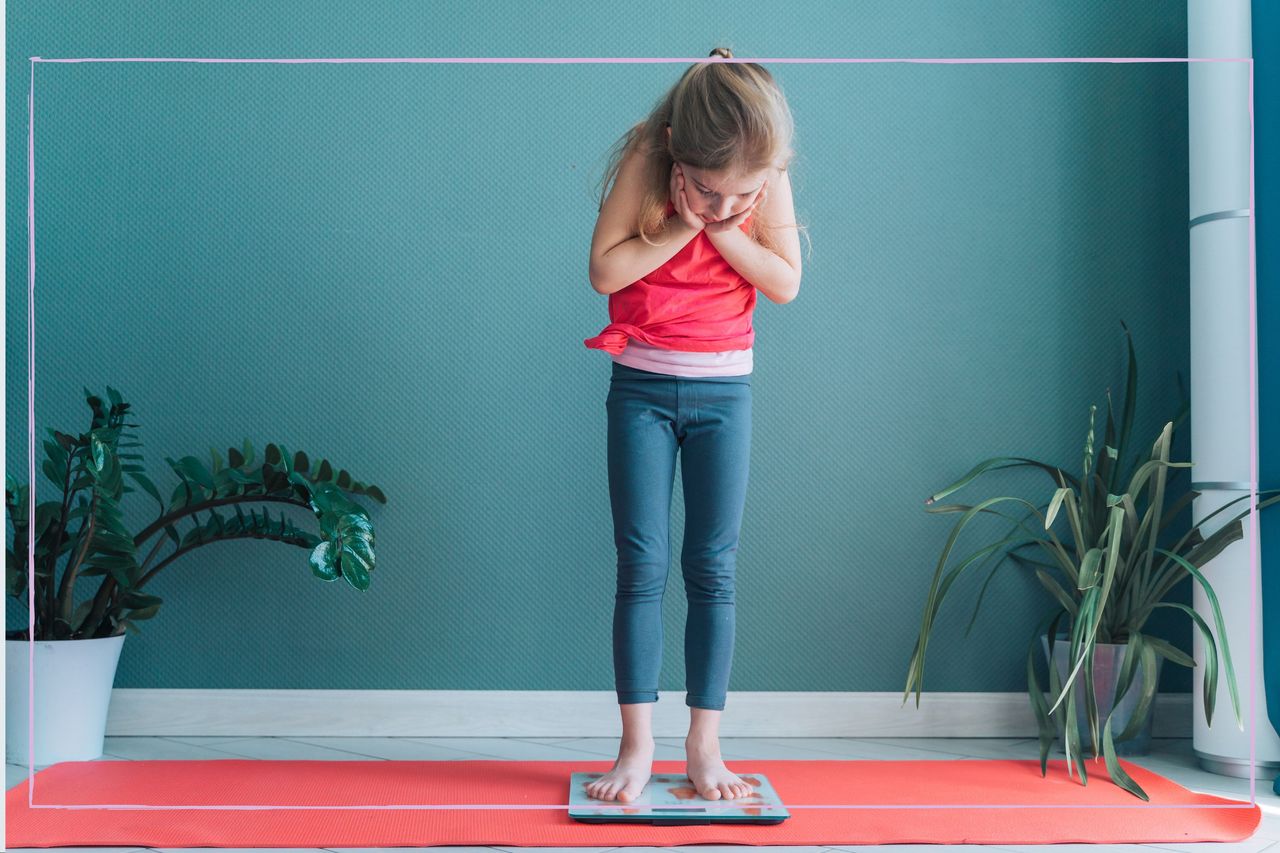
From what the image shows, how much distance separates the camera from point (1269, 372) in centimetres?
175

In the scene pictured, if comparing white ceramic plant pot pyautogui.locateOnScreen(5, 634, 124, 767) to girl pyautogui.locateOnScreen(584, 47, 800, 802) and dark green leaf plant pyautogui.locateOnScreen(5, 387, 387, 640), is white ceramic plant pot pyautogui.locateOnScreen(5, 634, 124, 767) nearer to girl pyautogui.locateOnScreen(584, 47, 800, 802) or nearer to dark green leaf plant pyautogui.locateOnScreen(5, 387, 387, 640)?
dark green leaf plant pyautogui.locateOnScreen(5, 387, 387, 640)

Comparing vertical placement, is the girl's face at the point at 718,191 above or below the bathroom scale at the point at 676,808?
→ above

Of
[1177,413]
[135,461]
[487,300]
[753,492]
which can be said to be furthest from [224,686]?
[1177,413]

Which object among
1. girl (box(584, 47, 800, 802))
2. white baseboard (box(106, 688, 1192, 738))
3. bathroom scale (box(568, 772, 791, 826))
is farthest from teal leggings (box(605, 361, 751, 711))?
white baseboard (box(106, 688, 1192, 738))

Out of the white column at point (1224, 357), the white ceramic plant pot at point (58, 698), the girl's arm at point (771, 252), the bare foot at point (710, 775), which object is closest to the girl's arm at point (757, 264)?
the girl's arm at point (771, 252)

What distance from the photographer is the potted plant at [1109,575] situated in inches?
67.8

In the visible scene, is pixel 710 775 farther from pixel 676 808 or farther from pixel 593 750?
pixel 593 750

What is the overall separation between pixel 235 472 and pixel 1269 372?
1.66m

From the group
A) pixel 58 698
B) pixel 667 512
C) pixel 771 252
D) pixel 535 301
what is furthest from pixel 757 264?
pixel 58 698

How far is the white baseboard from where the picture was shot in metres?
1.99

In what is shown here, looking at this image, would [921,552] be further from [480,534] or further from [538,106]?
[538,106]

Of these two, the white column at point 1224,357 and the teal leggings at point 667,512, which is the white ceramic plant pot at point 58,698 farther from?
the white column at point 1224,357

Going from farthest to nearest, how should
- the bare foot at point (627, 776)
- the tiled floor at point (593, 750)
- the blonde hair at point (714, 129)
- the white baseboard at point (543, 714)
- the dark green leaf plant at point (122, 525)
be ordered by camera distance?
the white baseboard at point (543, 714) → the tiled floor at point (593, 750) → the dark green leaf plant at point (122, 525) → the bare foot at point (627, 776) → the blonde hair at point (714, 129)

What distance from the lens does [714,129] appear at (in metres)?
1.38
